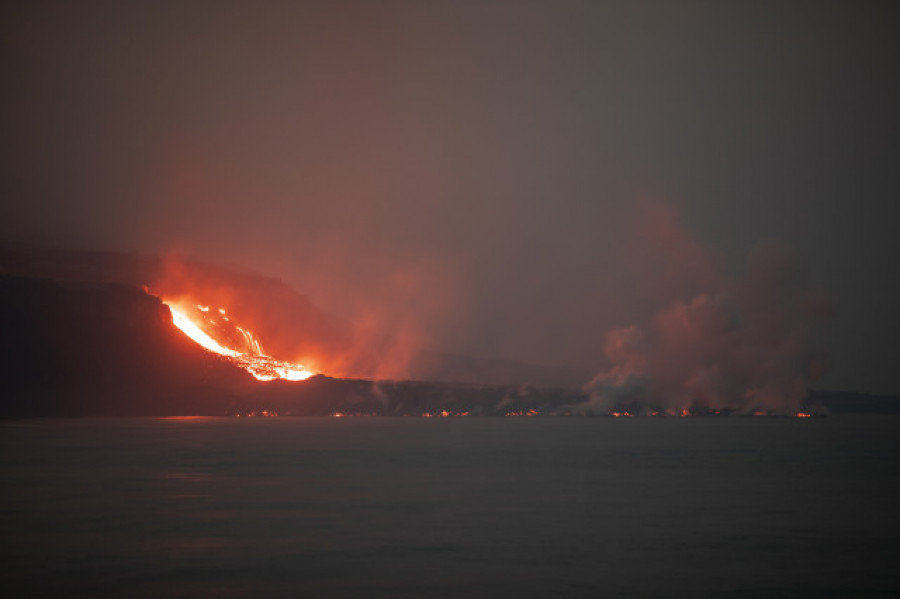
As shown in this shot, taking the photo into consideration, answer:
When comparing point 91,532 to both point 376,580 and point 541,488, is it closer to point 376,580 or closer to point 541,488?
point 376,580

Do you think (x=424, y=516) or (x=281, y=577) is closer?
(x=281, y=577)

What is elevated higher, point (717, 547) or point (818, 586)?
point (717, 547)

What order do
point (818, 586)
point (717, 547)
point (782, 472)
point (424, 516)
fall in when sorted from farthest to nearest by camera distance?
point (782, 472), point (424, 516), point (717, 547), point (818, 586)

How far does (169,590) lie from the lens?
1165 inches

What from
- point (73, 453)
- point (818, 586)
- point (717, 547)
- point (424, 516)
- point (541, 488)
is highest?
point (73, 453)

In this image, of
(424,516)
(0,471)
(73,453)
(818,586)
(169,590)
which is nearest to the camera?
(169,590)

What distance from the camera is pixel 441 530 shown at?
4438 cm

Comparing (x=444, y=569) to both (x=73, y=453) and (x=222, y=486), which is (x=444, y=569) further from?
(x=73, y=453)

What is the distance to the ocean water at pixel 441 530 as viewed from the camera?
104 ft

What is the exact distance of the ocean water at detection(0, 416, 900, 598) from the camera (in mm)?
31625

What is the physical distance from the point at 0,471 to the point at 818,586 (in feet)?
210

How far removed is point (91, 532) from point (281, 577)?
14934 mm

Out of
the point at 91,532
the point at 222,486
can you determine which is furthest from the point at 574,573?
the point at 222,486

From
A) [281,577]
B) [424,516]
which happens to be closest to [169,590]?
[281,577]
